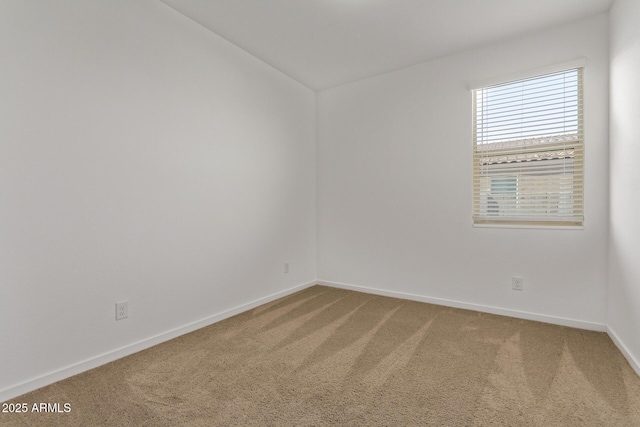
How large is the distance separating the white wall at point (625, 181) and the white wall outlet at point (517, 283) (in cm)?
60

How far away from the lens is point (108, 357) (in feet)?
6.81

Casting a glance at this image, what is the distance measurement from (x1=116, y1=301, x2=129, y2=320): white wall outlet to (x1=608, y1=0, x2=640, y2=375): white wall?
330cm

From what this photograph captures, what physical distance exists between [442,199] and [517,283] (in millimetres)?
1042

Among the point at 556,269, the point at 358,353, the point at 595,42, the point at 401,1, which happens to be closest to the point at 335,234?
the point at 358,353

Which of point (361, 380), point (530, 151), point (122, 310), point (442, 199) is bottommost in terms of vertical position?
point (361, 380)

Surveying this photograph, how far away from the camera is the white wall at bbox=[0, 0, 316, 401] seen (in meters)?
1.73

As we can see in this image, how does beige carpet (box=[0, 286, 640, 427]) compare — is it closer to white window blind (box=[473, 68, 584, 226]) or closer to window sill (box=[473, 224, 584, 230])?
window sill (box=[473, 224, 584, 230])

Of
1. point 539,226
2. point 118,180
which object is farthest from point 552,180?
point 118,180

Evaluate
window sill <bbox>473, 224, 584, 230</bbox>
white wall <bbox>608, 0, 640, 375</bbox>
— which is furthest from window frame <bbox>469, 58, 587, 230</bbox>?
white wall <bbox>608, 0, 640, 375</bbox>

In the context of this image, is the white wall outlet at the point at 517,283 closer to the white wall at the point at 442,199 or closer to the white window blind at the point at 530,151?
the white wall at the point at 442,199

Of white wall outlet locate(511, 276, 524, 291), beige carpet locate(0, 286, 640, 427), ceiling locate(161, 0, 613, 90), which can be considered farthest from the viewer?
white wall outlet locate(511, 276, 524, 291)

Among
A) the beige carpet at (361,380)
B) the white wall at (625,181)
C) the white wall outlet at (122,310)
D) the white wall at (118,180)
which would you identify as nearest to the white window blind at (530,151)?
the white wall at (625,181)

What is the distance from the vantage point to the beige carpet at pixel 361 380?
60.6 inches

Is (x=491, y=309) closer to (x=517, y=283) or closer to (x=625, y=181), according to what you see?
(x=517, y=283)
